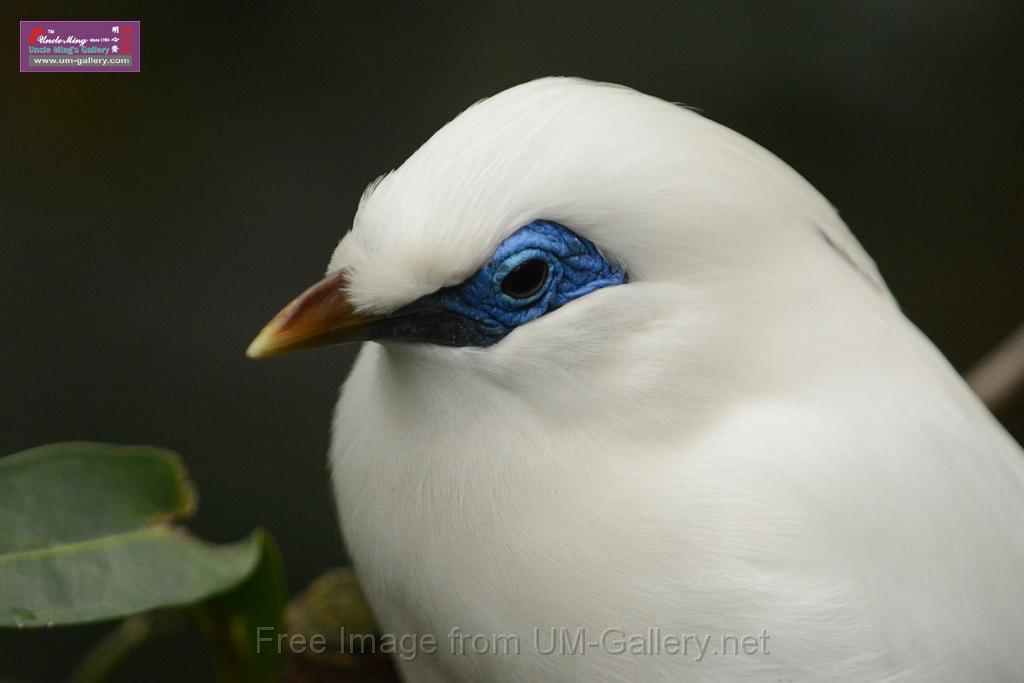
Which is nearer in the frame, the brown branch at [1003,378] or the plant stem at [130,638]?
the plant stem at [130,638]

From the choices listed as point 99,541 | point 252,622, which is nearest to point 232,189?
point 252,622

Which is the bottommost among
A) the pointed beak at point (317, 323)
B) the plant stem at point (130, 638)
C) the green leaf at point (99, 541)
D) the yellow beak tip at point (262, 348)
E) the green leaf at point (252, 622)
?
the plant stem at point (130, 638)

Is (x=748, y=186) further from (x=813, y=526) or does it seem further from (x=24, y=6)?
(x=24, y=6)

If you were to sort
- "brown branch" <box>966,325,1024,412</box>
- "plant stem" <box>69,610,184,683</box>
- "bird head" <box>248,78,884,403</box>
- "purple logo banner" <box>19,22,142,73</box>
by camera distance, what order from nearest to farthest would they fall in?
"bird head" <box>248,78,884,403</box> → "plant stem" <box>69,610,184,683</box> → "brown branch" <box>966,325,1024,412</box> → "purple logo banner" <box>19,22,142,73</box>

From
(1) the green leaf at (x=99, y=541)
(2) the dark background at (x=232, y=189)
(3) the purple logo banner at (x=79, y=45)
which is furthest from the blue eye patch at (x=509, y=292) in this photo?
(2) the dark background at (x=232, y=189)

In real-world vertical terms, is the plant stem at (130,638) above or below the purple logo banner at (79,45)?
below

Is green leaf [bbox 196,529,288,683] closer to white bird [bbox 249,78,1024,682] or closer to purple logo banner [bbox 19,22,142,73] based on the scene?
white bird [bbox 249,78,1024,682]

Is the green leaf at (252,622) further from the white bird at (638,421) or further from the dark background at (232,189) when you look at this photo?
the dark background at (232,189)

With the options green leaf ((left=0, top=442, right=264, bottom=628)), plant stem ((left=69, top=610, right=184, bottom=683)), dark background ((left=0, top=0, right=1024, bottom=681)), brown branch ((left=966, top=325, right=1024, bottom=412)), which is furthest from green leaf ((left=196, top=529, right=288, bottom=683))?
brown branch ((left=966, top=325, right=1024, bottom=412))
